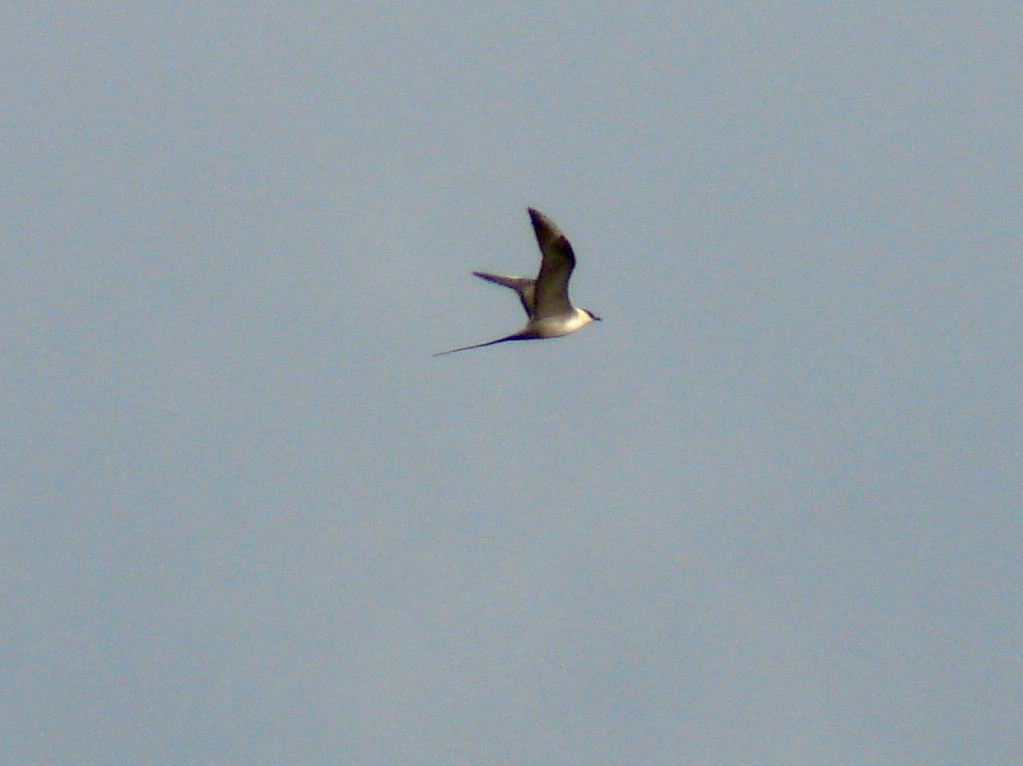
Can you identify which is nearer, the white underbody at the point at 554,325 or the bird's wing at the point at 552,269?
the bird's wing at the point at 552,269

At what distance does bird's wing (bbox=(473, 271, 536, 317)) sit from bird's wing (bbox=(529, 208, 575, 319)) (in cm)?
63

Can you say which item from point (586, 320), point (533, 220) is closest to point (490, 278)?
point (586, 320)

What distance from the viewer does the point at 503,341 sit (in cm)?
3459

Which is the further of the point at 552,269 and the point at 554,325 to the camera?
the point at 554,325

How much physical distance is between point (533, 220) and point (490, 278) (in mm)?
5765

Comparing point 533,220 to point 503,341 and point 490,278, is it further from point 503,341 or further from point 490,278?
point 490,278

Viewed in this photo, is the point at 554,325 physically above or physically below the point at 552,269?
below

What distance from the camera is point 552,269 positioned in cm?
3394

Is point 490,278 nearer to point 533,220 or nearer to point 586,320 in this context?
point 586,320

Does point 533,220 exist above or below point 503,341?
above

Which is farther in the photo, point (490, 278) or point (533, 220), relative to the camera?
point (490, 278)

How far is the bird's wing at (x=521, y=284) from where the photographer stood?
119 feet

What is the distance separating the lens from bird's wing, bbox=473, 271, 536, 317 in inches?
1433

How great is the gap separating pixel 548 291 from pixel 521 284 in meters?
2.74
